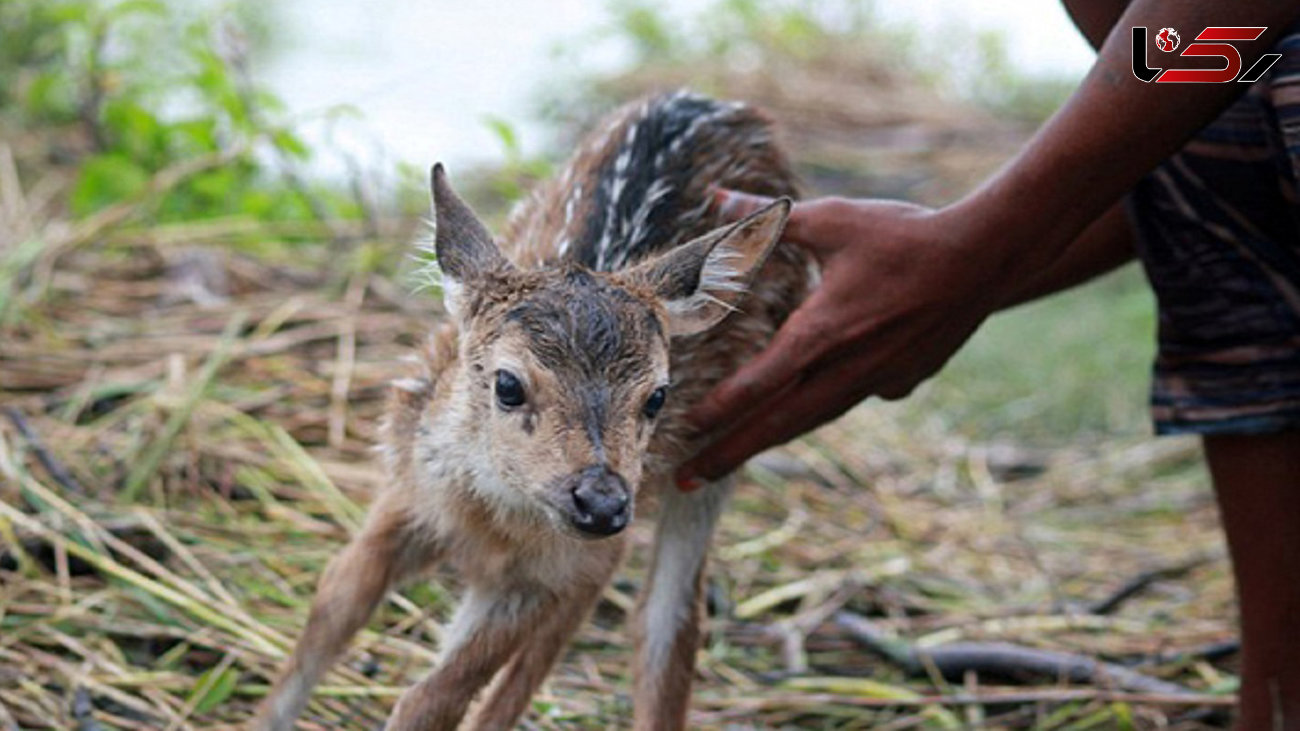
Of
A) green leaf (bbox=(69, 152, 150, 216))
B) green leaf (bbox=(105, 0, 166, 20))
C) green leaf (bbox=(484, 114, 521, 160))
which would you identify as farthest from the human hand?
green leaf (bbox=(69, 152, 150, 216))

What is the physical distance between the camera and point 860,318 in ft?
10.00

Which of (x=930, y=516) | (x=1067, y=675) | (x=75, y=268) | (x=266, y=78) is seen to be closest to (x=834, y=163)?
(x=266, y=78)

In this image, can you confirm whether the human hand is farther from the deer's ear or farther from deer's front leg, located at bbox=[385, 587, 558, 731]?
deer's front leg, located at bbox=[385, 587, 558, 731]

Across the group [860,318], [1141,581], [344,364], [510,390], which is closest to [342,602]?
[510,390]

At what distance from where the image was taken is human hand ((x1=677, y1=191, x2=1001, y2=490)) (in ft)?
9.85

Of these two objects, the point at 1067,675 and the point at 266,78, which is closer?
the point at 1067,675

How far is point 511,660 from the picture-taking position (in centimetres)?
333

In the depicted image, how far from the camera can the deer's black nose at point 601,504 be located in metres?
2.67

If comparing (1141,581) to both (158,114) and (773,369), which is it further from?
(158,114)

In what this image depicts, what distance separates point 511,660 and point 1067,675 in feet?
4.65

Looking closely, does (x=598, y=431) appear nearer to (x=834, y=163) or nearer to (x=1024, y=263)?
(x=1024, y=263)

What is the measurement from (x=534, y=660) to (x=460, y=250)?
2.78 ft

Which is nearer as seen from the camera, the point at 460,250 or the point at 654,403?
the point at 654,403

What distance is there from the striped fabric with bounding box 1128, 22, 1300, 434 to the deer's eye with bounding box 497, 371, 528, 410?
1.33 m
